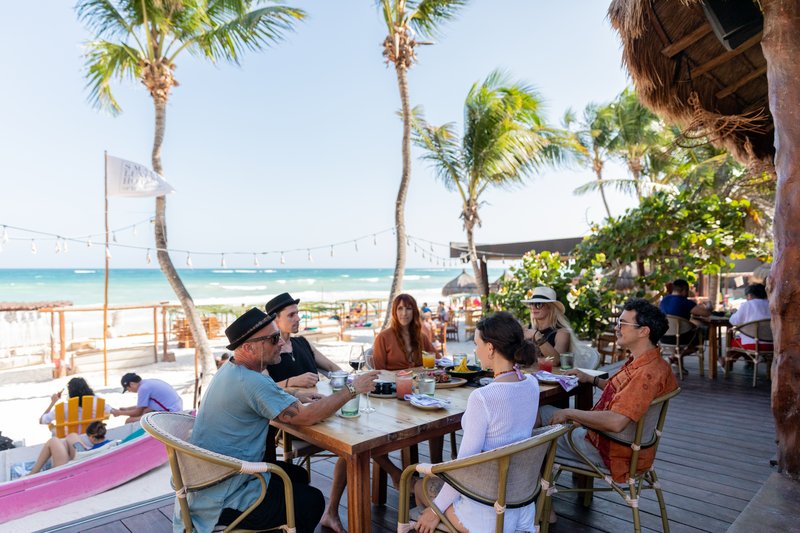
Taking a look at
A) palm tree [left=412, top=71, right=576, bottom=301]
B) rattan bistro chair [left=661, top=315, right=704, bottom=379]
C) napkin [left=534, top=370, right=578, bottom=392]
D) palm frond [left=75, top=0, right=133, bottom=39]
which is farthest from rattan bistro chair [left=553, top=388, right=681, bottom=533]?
palm frond [left=75, top=0, right=133, bottom=39]

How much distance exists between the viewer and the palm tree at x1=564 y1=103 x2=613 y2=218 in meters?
22.1

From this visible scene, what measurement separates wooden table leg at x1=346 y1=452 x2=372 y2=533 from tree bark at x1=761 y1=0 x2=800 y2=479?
2480mm

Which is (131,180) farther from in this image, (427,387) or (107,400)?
(427,387)

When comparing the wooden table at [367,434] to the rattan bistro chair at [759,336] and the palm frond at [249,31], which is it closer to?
the rattan bistro chair at [759,336]

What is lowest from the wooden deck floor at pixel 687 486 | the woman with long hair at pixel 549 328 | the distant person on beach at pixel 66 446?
the distant person on beach at pixel 66 446

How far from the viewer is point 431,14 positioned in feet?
32.5

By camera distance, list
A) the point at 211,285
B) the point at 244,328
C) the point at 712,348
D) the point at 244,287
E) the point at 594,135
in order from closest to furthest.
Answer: the point at 244,328 → the point at 712,348 → the point at 594,135 → the point at 244,287 → the point at 211,285

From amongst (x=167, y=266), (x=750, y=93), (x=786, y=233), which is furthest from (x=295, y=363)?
(x=167, y=266)

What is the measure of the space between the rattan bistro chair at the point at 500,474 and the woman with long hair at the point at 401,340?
6.61ft

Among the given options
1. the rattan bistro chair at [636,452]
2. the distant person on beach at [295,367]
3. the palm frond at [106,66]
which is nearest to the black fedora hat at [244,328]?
the distant person on beach at [295,367]

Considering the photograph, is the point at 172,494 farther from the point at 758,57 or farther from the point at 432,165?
the point at 432,165

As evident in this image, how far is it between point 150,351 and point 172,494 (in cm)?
1248

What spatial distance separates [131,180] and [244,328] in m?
7.10

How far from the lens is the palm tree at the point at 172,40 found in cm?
848
